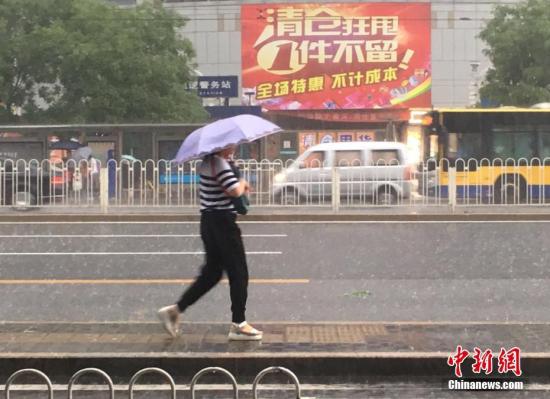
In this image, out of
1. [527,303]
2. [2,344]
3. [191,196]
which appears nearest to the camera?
[2,344]

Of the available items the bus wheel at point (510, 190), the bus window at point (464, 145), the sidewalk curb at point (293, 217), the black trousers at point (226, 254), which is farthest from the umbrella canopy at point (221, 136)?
the bus window at point (464, 145)

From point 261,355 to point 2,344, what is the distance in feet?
6.51

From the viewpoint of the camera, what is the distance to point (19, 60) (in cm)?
2627

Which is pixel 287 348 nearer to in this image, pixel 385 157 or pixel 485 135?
pixel 385 157

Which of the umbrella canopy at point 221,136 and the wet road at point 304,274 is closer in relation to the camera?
the umbrella canopy at point 221,136

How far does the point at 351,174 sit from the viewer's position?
725 inches

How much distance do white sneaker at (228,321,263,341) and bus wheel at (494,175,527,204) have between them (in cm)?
1408

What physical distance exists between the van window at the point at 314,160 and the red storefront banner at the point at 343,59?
19.8 meters

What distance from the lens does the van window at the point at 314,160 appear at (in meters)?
19.2

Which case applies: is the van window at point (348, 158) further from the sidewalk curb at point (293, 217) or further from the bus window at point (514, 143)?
the bus window at point (514, 143)

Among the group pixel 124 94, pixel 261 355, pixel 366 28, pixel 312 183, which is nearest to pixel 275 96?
pixel 366 28

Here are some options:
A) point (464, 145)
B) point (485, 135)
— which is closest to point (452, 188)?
point (464, 145)

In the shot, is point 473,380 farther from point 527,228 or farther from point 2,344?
point 527,228

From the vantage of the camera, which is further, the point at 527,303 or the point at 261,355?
the point at 527,303
